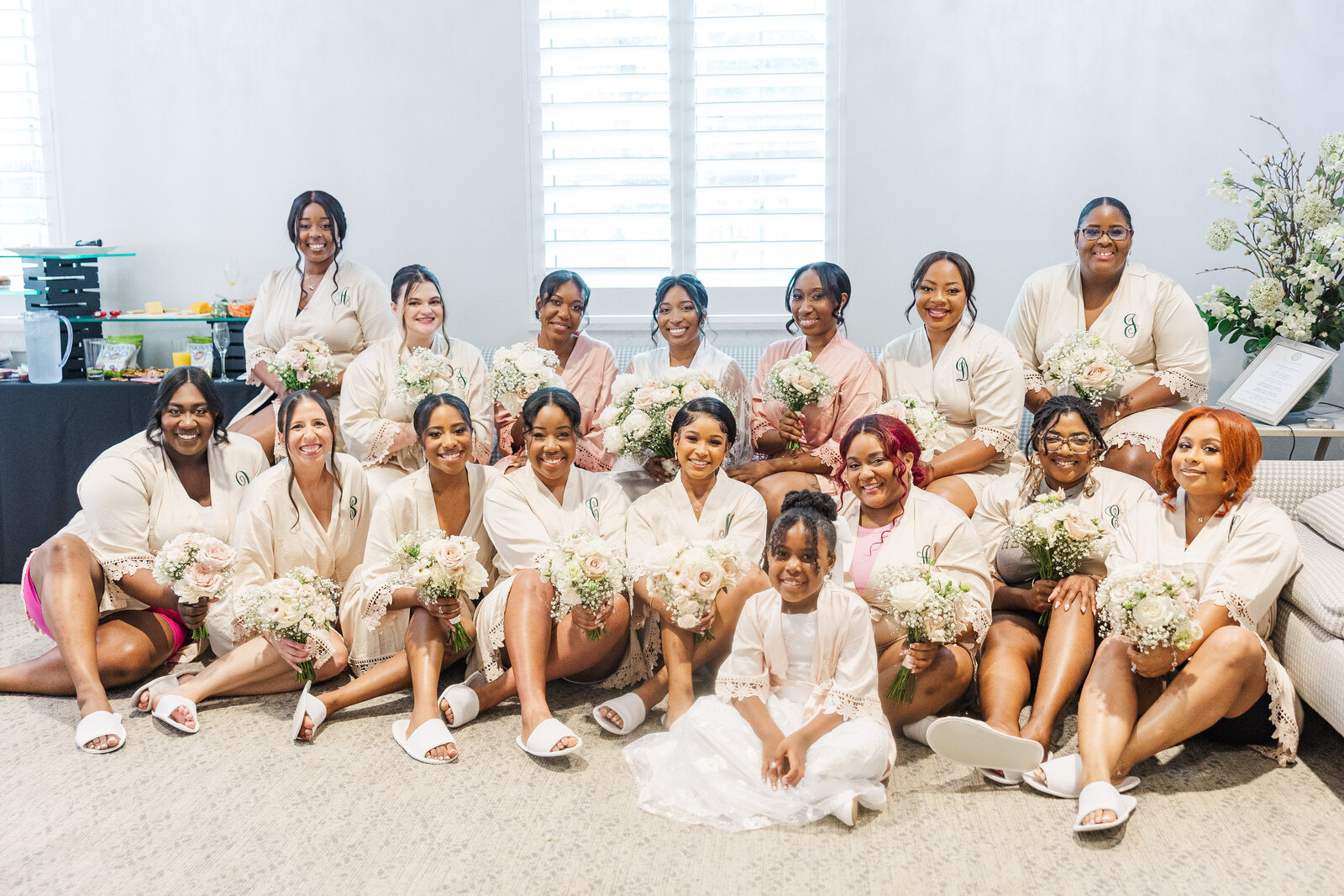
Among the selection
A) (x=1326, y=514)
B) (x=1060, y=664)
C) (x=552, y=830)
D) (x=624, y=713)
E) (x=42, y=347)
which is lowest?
(x=552, y=830)

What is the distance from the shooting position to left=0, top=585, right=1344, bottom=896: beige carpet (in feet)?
9.52

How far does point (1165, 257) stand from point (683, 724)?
402 cm

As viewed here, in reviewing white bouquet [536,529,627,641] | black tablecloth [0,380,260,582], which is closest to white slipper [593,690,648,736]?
white bouquet [536,529,627,641]

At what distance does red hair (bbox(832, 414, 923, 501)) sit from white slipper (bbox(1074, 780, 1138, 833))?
1114 mm

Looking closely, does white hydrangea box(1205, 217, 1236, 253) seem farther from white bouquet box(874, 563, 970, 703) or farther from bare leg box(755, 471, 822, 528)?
white bouquet box(874, 563, 970, 703)

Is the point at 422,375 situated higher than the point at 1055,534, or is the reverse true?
the point at 422,375

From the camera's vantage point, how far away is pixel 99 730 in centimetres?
368

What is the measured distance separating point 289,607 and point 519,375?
139 cm

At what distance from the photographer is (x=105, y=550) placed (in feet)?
13.5

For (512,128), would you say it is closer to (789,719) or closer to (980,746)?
(789,719)

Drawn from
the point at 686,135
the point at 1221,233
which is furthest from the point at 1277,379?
the point at 686,135

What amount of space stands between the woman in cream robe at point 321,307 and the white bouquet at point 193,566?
1431 mm

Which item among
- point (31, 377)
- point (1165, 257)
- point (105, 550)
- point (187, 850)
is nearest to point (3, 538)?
point (31, 377)

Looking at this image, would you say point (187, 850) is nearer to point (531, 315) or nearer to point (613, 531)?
point (613, 531)
